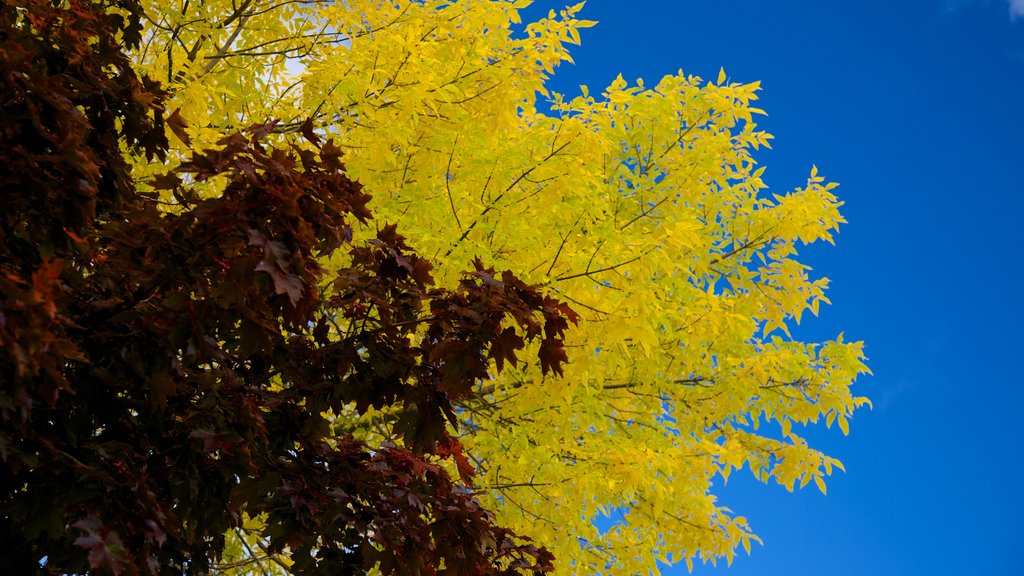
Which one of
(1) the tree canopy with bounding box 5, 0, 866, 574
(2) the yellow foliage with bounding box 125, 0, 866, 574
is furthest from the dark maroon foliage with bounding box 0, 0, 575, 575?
(2) the yellow foliage with bounding box 125, 0, 866, 574

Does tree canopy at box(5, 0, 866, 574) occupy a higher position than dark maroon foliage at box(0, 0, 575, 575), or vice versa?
tree canopy at box(5, 0, 866, 574)

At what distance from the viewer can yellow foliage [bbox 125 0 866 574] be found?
5559 millimetres

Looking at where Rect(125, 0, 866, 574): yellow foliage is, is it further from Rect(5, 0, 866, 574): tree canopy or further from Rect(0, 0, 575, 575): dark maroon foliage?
Rect(0, 0, 575, 575): dark maroon foliage

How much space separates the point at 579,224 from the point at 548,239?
25 cm

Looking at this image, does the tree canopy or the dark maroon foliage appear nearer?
the dark maroon foliage

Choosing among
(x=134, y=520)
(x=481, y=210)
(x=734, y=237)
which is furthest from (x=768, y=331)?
(x=134, y=520)

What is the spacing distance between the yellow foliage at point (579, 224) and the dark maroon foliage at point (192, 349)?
1.72 m

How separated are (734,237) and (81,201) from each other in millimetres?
5721

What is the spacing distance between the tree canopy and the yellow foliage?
2 centimetres

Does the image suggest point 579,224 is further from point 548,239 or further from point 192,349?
point 192,349

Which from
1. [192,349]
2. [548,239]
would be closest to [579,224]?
[548,239]

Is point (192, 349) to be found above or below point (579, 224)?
below

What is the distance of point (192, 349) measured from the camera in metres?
2.95

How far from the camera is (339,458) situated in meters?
3.70
